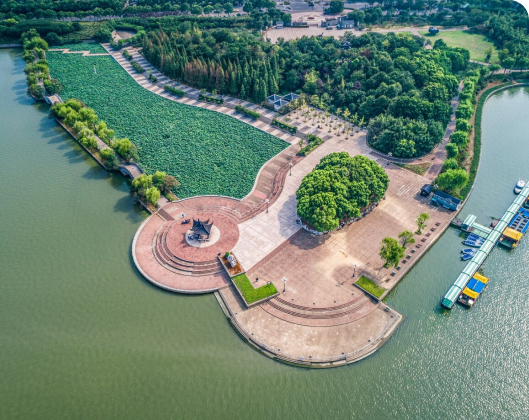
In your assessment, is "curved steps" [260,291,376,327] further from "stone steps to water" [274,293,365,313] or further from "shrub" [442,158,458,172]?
"shrub" [442,158,458,172]

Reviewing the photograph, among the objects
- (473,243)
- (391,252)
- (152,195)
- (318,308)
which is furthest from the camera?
(152,195)

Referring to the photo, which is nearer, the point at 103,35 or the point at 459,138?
the point at 459,138

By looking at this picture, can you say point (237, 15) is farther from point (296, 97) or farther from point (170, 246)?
point (170, 246)

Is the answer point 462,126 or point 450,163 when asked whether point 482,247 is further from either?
point 462,126

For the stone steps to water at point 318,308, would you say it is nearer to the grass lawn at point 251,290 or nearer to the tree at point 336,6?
the grass lawn at point 251,290

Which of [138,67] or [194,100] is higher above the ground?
[138,67]

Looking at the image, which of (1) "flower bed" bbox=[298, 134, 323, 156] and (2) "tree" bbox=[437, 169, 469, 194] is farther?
(1) "flower bed" bbox=[298, 134, 323, 156]

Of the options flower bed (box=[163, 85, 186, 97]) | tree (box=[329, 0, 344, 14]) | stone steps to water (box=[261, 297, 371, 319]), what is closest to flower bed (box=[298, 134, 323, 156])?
stone steps to water (box=[261, 297, 371, 319])

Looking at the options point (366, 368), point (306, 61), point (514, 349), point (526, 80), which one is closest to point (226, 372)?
point (366, 368)

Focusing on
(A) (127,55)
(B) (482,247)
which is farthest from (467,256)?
(A) (127,55)
